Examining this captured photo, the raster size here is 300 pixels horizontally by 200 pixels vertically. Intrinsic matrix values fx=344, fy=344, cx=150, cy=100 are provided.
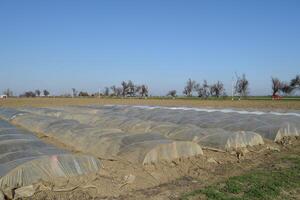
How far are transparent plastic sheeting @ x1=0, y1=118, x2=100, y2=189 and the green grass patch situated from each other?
7.98ft

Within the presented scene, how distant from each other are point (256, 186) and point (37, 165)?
4428 millimetres

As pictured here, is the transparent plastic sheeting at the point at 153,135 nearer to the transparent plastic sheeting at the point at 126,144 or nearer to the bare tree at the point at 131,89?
the transparent plastic sheeting at the point at 126,144

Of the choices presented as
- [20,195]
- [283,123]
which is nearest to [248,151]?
[283,123]

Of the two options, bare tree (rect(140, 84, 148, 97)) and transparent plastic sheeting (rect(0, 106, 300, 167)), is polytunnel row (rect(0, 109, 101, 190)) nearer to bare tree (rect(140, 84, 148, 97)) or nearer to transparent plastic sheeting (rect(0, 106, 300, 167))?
transparent plastic sheeting (rect(0, 106, 300, 167))

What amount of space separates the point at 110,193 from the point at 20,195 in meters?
1.61

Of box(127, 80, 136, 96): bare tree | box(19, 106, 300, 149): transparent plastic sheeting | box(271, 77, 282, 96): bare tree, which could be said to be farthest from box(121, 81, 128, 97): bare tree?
box(19, 106, 300, 149): transparent plastic sheeting

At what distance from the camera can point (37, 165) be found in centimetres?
692

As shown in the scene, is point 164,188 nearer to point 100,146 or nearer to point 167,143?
point 167,143

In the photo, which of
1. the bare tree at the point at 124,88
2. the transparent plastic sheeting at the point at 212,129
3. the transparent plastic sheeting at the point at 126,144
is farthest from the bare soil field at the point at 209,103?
the bare tree at the point at 124,88

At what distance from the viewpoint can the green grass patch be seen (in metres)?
6.33

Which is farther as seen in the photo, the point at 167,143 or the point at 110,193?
the point at 167,143

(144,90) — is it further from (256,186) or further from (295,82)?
(256,186)

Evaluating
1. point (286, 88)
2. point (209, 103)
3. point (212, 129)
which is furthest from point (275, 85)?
point (212, 129)

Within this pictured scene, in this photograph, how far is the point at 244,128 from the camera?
13992mm
